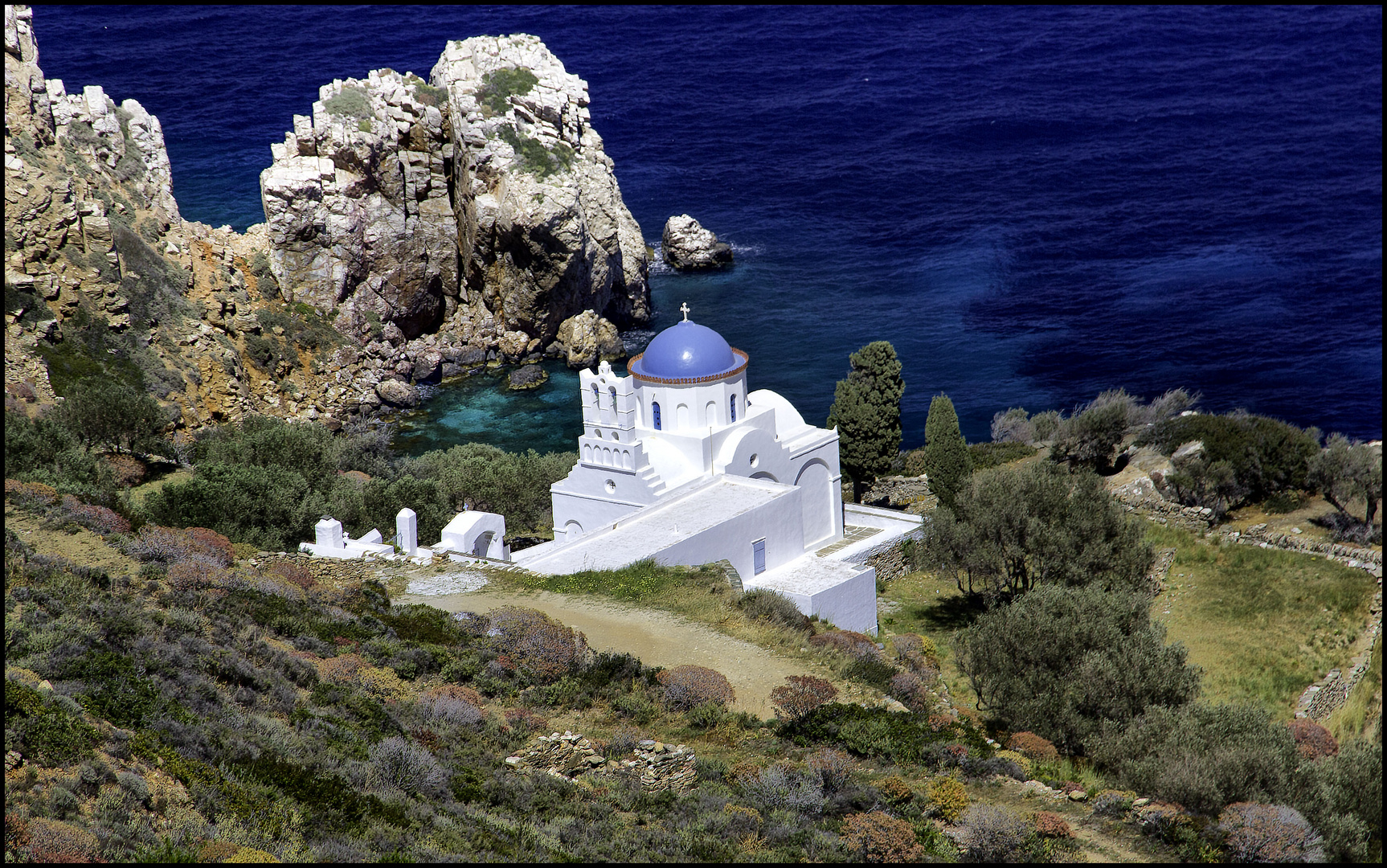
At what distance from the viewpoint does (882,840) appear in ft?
51.0

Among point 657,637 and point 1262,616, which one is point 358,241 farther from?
point 1262,616

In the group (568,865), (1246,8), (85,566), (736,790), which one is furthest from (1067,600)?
(1246,8)

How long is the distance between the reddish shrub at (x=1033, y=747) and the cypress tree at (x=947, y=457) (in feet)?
62.8

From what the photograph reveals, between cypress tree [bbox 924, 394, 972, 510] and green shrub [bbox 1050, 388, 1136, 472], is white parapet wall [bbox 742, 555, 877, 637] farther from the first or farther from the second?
green shrub [bbox 1050, 388, 1136, 472]

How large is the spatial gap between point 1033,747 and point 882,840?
6.41 meters

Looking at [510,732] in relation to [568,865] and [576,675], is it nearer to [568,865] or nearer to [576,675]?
[576,675]

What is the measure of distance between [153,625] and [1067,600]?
17.4 metres

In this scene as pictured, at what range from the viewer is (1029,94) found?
111750 mm

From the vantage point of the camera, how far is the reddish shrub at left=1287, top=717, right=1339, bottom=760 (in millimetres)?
20684

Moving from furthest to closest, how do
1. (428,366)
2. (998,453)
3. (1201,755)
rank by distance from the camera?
1. (428,366)
2. (998,453)
3. (1201,755)

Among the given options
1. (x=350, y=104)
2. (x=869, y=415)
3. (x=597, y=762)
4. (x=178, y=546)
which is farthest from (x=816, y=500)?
(x=350, y=104)

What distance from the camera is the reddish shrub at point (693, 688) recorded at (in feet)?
70.9

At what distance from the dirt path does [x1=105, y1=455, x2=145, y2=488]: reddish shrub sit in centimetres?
1473

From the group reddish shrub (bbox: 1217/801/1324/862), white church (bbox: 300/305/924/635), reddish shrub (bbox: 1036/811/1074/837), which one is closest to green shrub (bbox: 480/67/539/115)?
white church (bbox: 300/305/924/635)
